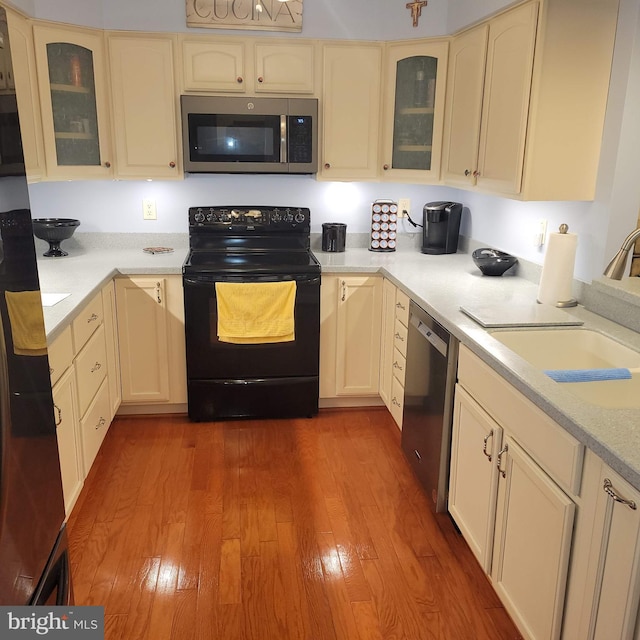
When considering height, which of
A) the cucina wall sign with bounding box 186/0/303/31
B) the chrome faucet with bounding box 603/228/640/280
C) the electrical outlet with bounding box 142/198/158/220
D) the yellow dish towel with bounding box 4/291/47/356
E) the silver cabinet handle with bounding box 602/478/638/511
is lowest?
the silver cabinet handle with bounding box 602/478/638/511

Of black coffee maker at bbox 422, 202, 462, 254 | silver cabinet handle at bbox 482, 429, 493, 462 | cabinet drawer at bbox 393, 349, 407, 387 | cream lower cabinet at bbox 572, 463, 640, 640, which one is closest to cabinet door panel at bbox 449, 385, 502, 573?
silver cabinet handle at bbox 482, 429, 493, 462

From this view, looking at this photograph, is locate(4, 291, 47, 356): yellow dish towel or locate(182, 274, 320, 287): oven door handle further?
locate(182, 274, 320, 287): oven door handle

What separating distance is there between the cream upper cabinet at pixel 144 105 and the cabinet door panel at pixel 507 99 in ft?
5.38

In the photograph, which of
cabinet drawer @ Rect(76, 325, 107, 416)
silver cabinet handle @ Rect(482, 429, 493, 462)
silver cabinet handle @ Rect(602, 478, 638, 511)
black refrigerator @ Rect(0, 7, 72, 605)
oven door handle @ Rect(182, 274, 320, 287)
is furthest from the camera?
oven door handle @ Rect(182, 274, 320, 287)

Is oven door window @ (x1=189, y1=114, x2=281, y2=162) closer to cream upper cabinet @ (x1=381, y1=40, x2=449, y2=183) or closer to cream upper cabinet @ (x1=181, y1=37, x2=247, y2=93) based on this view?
cream upper cabinet @ (x1=181, y1=37, x2=247, y2=93)

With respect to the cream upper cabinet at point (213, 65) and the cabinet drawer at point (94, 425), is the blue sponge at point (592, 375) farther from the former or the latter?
the cream upper cabinet at point (213, 65)

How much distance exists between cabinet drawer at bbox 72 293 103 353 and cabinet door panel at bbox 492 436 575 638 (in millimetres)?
1720

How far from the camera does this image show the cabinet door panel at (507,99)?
2475 mm

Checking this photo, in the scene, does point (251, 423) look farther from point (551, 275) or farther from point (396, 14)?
point (396, 14)

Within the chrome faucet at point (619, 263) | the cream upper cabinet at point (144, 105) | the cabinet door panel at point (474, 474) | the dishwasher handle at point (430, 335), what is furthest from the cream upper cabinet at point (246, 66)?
the chrome faucet at point (619, 263)

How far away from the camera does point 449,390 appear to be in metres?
2.39

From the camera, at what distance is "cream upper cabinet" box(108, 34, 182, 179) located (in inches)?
130

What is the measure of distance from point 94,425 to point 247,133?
1.71 meters

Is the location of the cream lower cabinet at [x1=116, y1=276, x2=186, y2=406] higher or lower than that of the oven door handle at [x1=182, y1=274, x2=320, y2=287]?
lower
